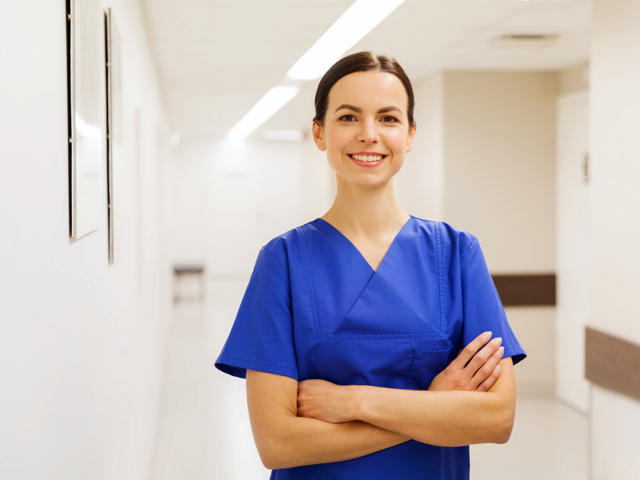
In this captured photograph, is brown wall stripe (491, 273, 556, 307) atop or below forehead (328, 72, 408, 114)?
below

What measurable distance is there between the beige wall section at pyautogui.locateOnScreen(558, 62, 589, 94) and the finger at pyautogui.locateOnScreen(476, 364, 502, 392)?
385 cm

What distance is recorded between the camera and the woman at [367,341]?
3.59 feet

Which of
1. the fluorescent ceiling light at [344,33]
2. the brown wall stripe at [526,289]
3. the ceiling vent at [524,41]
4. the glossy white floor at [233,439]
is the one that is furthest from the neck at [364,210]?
the brown wall stripe at [526,289]

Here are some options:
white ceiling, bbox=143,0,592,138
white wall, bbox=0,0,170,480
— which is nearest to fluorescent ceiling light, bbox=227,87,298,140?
white ceiling, bbox=143,0,592,138

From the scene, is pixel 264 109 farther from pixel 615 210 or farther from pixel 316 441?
pixel 316 441

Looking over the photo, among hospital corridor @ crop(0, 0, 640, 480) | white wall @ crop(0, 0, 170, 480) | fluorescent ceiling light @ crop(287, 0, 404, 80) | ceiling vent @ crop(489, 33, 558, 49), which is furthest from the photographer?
ceiling vent @ crop(489, 33, 558, 49)

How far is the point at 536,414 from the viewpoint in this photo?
439cm

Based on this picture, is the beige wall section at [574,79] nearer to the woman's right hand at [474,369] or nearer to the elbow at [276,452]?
the woman's right hand at [474,369]

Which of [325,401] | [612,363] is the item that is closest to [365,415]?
[325,401]

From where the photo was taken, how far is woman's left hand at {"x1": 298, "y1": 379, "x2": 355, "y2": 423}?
1.09 m

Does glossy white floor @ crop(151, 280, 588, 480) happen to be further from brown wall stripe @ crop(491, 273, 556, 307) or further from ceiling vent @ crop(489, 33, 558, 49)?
ceiling vent @ crop(489, 33, 558, 49)

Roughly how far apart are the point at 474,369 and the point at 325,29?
114 inches

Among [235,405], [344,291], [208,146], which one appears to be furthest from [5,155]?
[208,146]

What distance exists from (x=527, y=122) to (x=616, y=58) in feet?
7.73
